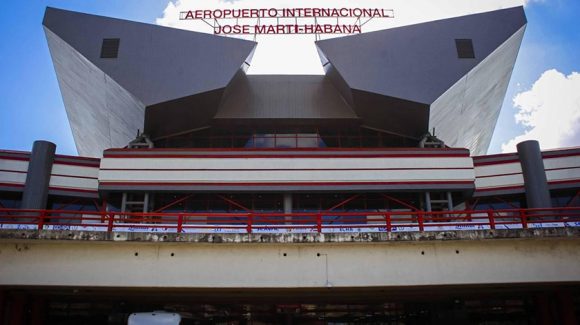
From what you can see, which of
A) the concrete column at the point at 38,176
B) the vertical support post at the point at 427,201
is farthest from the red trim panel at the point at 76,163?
the vertical support post at the point at 427,201

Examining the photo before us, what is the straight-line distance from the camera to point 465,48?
36.2 meters

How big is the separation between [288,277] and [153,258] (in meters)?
4.49

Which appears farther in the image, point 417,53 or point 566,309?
point 417,53

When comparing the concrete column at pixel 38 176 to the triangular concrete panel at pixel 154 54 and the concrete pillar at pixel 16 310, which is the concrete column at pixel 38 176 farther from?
the concrete pillar at pixel 16 310

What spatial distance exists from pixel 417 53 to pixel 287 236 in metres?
24.3

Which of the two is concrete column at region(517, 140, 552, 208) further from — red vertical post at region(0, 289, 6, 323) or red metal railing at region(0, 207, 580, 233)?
red vertical post at region(0, 289, 6, 323)

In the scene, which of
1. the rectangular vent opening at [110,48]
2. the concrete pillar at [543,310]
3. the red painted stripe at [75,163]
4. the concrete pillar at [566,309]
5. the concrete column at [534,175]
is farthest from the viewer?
the rectangular vent opening at [110,48]

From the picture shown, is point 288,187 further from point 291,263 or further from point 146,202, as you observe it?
point 291,263

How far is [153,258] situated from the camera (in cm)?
1614

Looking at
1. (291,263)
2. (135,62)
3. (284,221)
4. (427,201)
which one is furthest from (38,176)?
(427,201)

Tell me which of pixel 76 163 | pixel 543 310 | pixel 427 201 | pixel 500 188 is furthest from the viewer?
pixel 76 163

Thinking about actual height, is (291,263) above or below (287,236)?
below

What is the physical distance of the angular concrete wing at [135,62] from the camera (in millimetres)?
34781

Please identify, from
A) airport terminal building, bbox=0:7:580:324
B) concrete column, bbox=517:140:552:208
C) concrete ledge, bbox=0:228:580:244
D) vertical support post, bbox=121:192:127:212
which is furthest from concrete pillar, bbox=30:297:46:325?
concrete column, bbox=517:140:552:208
